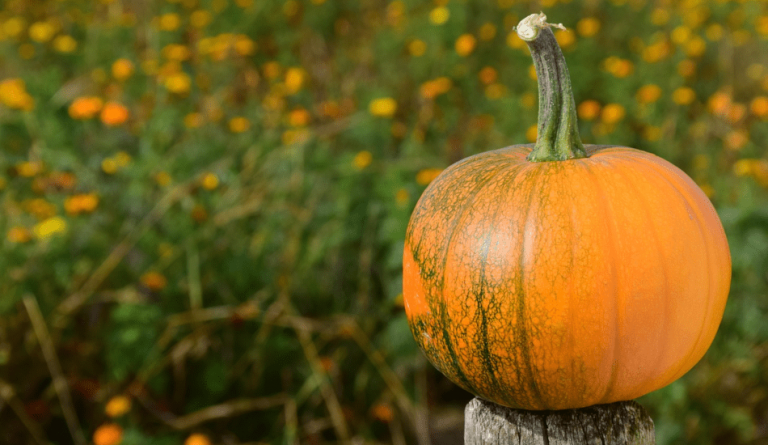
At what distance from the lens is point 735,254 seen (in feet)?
8.58

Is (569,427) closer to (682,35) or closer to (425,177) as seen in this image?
(425,177)

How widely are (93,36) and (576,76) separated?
3574mm

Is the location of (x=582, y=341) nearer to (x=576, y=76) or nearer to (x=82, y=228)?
(x=82, y=228)

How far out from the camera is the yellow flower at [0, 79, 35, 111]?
10.5 ft

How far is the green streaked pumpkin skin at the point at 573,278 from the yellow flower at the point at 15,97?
269cm

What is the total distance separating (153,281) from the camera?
2762 mm

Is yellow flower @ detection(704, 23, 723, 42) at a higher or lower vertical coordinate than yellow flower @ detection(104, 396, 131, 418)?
higher

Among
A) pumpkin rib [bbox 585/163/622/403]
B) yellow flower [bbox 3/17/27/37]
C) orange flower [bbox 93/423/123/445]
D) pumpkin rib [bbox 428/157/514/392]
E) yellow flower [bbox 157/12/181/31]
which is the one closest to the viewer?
pumpkin rib [bbox 585/163/622/403]

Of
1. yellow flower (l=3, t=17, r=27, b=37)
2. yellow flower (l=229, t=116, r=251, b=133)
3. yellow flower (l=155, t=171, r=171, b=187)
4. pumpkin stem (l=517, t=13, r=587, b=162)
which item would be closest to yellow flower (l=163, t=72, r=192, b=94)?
yellow flower (l=229, t=116, r=251, b=133)

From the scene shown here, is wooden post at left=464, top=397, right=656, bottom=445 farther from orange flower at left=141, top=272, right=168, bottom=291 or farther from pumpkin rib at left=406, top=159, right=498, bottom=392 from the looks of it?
orange flower at left=141, top=272, right=168, bottom=291

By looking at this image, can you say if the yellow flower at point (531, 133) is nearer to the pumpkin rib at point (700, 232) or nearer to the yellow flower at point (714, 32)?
the pumpkin rib at point (700, 232)

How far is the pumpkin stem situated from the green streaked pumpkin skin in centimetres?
5

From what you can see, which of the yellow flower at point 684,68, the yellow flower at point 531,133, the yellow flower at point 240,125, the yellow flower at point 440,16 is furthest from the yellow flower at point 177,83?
the yellow flower at point 684,68

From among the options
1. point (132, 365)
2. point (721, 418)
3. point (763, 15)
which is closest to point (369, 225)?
point (132, 365)
